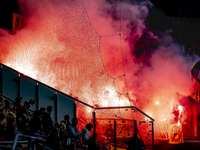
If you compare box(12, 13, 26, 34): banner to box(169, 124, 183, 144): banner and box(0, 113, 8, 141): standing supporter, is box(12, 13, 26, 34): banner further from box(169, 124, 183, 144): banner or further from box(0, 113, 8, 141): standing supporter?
box(169, 124, 183, 144): banner

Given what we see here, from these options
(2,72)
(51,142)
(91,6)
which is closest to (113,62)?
(91,6)

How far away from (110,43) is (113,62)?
3.74ft

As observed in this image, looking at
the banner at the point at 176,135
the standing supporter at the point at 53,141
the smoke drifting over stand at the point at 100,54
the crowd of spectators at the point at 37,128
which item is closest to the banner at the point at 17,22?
the smoke drifting over stand at the point at 100,54

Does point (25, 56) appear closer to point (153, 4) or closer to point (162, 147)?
point (162, 147)

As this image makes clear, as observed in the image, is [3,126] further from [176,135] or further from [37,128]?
[176,135]

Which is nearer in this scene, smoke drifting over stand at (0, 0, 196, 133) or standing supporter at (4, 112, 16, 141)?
standing supporter at (4, 112, 16, 141)

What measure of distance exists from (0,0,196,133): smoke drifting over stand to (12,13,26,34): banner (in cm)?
17

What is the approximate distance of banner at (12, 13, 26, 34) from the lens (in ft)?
35.3

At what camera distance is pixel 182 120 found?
14422 mm

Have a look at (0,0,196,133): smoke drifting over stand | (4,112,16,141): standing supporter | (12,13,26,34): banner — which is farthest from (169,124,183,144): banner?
(4,112,16,141): standing supporter

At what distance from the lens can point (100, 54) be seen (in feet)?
32.0

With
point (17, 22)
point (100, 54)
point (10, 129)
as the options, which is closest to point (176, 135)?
point (100, 54)

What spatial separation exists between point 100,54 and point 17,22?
394cm

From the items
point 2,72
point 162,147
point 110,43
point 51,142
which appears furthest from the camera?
point 110,43
